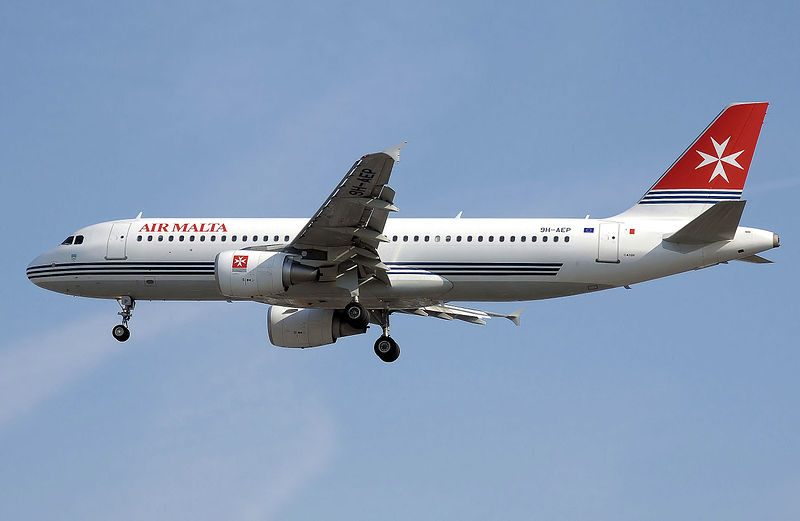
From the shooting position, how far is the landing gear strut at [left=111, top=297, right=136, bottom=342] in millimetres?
43906

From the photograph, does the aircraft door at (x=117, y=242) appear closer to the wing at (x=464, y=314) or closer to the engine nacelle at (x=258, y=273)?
the engine nacelle at (x=258, y=273)

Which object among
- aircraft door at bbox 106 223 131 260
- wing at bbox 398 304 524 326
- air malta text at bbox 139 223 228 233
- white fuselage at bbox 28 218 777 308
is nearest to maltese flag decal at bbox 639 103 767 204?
white fuselage at bbox 28 218 777 308

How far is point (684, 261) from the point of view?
39.5 metres

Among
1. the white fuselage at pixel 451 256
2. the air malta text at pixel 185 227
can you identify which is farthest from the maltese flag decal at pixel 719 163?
the air malta text at pixel 185 227

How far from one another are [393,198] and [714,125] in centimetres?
1146

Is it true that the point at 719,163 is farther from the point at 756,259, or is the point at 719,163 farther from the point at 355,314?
the point at 355,314

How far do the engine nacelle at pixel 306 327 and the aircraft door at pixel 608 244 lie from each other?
8715 mm

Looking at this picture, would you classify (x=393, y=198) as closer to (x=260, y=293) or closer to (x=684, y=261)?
(x=260, y=293)

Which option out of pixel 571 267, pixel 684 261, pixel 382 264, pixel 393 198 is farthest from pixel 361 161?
pixel 684 261

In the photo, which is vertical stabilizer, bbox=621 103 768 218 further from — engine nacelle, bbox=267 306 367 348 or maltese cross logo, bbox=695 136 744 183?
engine nacelle, bbox=267 306 367 348

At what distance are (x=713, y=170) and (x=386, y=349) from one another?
1211 cm

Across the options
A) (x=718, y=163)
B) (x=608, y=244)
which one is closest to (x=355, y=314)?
(x=608, y=244)

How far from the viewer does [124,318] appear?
4438cm

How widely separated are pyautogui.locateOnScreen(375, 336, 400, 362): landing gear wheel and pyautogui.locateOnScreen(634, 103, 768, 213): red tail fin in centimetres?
938
